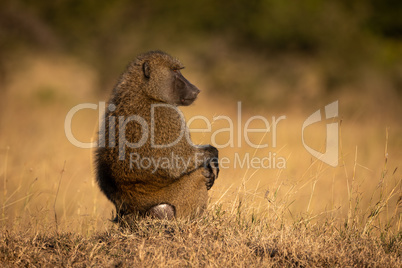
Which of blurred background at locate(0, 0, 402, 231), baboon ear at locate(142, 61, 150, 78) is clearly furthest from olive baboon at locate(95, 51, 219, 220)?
blurred background at locate(0, 0, 402, 231)

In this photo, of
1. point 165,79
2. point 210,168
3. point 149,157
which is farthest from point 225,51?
point 149,157

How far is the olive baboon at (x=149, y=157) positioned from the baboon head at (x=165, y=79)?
0.04ft

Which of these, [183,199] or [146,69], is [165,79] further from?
[183,199]

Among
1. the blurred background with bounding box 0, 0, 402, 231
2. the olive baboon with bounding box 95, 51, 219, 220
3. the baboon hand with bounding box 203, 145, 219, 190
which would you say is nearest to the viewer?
the olive baboon with bounding box 95, 51, 219, 220

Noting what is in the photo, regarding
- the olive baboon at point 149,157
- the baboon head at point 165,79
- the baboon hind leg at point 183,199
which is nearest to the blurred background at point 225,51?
the baboon head at point 165,79

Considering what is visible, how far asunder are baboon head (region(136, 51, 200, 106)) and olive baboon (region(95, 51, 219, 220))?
0.01 meters

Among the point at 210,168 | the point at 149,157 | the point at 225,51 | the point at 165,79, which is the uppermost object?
the point at 225,51

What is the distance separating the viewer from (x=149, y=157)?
12.3 feet

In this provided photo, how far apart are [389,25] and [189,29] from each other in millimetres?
7037

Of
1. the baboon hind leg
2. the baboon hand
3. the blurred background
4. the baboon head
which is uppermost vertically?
the blurred background

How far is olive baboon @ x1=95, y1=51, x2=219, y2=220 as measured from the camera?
3.77 metres

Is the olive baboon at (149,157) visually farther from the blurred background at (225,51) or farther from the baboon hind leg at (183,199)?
the blurred background at (225,51)

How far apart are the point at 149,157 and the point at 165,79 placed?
2.66ft

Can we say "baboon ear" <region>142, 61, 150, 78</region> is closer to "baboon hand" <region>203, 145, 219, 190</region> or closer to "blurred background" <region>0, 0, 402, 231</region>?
"baboon hand" <region>203, 145, 219, 190</region>
